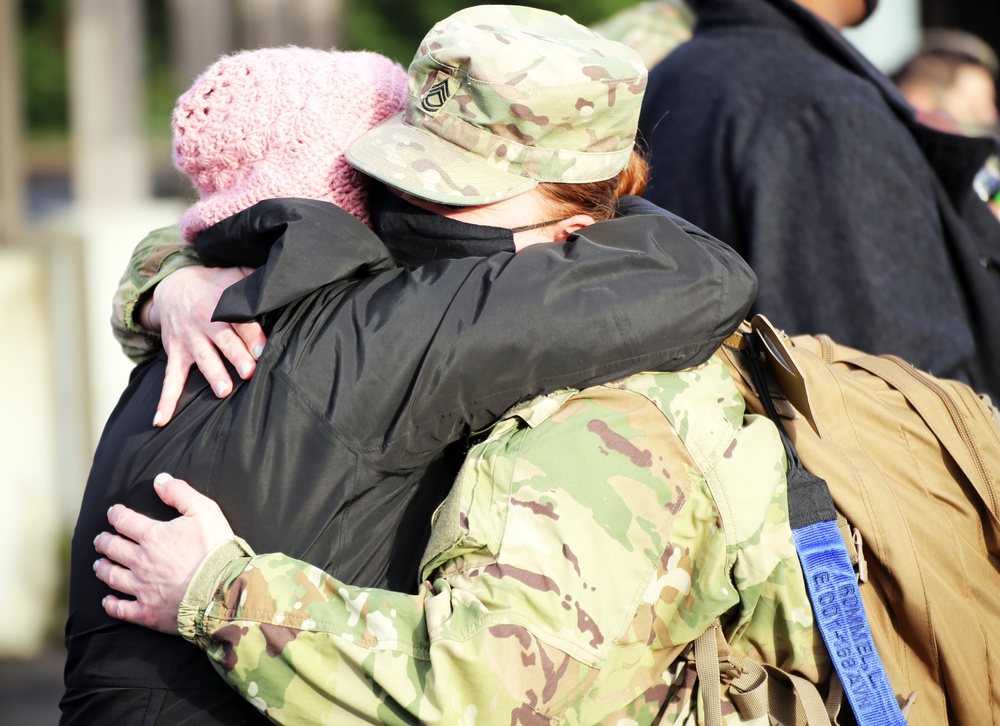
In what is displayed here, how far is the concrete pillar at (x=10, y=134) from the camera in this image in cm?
462

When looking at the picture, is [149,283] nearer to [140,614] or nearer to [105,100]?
[140,614]

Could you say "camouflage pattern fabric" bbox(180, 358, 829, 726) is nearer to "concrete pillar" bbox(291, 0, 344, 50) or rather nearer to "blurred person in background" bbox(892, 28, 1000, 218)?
"concrete pillar" bbox(291, 0, 344, 50)

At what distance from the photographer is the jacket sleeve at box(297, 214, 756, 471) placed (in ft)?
4.91

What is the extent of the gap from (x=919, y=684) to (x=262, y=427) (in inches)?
42.4

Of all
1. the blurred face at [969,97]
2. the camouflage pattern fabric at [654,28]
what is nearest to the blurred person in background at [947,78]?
the blurred face at [969,97]

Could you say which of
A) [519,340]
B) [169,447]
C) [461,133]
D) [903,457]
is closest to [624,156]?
[461,133]

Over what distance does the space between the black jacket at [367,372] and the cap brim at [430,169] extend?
0.09 metres

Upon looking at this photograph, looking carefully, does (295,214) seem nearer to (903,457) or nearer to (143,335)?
(143,335)

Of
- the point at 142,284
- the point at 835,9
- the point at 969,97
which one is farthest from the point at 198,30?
the point at 969,97

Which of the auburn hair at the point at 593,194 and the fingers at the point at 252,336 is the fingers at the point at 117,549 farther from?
the auburn hair at the point at 593,194

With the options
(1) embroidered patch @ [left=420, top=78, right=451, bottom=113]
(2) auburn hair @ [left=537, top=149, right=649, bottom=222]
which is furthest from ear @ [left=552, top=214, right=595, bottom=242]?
(1) embroidered patch @ [left=420, top=78, right=451, bottom=113]

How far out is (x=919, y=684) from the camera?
65.0 inches

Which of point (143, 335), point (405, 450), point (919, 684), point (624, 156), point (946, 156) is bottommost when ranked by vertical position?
point (919, 684)

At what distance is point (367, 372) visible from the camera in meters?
1.50
